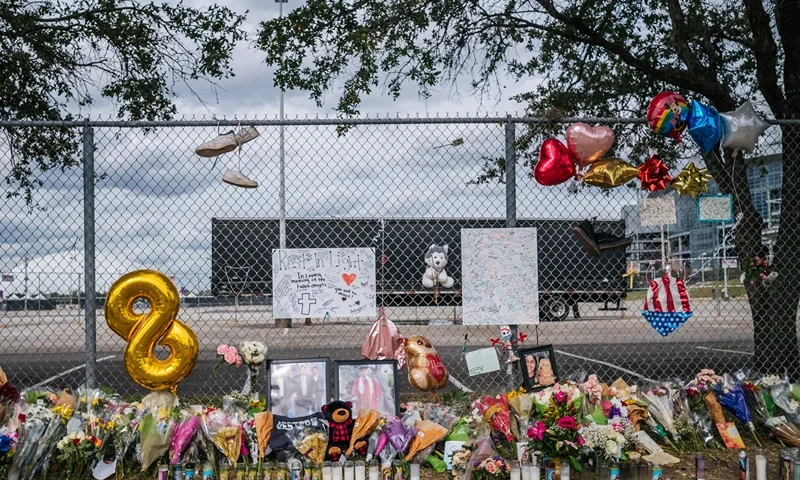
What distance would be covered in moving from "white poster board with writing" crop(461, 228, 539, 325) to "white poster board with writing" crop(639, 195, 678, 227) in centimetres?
85

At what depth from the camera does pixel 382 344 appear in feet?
16.0

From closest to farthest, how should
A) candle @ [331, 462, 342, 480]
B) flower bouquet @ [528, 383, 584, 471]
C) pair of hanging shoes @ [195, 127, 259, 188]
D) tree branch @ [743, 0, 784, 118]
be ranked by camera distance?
candle @ [331, 462, 342, 480] < flower bouquet @ [528, 383, 584, 471] < pair of hanging shoes @ [195, 127, 259, 188] < tree branch @ [743, 0, 784, 118]

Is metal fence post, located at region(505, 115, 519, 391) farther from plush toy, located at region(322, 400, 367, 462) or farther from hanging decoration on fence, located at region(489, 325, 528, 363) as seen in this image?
plush toy, located at region(322, 400, 367, 462)

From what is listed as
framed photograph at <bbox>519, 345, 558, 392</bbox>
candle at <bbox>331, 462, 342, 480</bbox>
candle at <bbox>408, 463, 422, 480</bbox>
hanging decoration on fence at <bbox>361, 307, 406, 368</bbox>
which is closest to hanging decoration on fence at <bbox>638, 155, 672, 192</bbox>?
framed photograph at <bbox>519, 345, 558, 392</bbox>

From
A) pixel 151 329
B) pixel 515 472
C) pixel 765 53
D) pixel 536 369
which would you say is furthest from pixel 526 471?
pixel 765 53

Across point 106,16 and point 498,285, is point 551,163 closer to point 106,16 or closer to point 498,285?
point 498,285

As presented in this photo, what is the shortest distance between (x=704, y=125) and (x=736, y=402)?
1963mm

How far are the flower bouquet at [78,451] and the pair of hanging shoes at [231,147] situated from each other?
1.86 m

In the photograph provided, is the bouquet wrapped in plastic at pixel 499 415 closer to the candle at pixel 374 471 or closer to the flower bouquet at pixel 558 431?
the flower bouquet at pixel 558 431

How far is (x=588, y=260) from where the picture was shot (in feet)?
58.5

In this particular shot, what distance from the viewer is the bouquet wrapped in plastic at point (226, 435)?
4.05m

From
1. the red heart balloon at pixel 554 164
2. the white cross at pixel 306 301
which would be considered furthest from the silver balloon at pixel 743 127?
the white cross at pixel 306 301

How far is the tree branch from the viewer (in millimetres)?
6266

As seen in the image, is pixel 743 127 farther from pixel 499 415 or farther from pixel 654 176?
pixel 499 415
